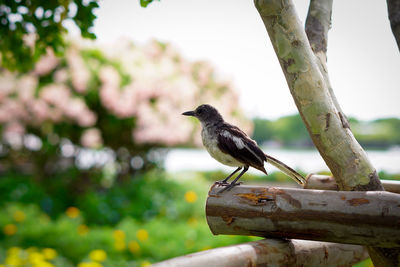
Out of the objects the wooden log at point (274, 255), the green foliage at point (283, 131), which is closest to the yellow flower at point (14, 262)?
the wooden log at point (274, 255)

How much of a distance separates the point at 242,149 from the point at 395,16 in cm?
112

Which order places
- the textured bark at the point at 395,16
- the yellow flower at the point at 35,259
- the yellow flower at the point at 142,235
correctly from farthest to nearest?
the yellow flower at the point at 142,235
the yellow flower at the point at 35,259
the textured bark at the point at 395,16

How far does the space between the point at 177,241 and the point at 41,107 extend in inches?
143

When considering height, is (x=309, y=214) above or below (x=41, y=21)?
below

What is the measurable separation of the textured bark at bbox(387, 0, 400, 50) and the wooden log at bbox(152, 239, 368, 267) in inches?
49.0

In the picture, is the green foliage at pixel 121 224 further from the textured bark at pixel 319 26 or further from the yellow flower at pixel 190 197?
the textured bark at pixel 319 26

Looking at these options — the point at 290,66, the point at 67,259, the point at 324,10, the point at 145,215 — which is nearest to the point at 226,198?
the point at 290,66

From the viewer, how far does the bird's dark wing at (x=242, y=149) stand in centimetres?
221

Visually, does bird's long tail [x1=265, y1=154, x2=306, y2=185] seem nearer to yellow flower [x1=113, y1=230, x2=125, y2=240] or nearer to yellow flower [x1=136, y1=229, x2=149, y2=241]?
yellow flower [x1=136, y1=229, x2=149, y2=241]

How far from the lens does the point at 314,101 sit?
1.82 metres

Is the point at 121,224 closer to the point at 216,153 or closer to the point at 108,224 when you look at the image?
the point at 108,224

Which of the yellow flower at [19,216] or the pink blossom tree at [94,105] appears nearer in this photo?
the yellow flower at [19,216]

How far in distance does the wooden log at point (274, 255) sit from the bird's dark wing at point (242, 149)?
1.58ft

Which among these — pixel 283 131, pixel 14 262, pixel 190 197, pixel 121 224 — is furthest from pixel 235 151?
pixel 283 131
